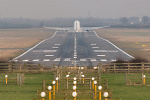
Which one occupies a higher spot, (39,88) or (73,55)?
(73,55)

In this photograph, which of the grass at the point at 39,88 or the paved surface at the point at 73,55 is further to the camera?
the paved surface at the point at 73,55

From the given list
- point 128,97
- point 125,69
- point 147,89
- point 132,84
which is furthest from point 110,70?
point 128,97

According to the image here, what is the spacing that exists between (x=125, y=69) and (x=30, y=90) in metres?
17.6

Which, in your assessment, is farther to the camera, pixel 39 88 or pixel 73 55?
pixel 73 55

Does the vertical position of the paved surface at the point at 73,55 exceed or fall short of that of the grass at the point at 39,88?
it exceeds it

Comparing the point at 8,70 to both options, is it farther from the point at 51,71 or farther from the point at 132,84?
the point at 132,84

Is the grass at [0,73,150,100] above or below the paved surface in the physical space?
below

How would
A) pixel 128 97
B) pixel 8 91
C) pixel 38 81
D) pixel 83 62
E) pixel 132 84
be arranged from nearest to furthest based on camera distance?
pixel 128 97 < pixel 8 91 < pixel 132 84 < pixel 38 81 < pixel 83 62

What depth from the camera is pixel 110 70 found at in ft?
159

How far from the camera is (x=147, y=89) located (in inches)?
1270

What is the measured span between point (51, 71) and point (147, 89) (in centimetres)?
1848

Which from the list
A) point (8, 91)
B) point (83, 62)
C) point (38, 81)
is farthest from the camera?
point (83, 62)

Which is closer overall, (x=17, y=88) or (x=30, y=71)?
(x=17, y=88)

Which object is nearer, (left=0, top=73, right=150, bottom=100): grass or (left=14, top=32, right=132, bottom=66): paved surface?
(left=0, top=73, right=150, bottom=100): grass
